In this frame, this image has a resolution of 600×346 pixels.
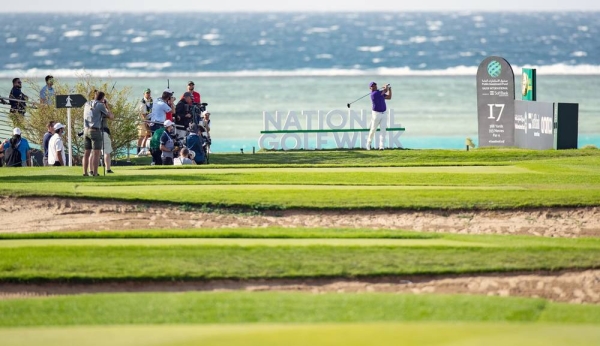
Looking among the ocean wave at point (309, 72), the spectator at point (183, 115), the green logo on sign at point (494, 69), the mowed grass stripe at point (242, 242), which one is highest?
the ocean wave at point (309, 72)

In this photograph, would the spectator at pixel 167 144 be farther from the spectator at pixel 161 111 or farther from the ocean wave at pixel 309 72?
the ocean wave at pixel 309 72

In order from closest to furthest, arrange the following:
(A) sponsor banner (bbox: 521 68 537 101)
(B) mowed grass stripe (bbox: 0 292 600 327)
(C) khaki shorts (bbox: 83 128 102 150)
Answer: (B) mowed grass stripe (bbox: 0 292 600 327)
(C) khaki shorts (bbox: 83 128 102 150)
(A) sponsor banner (bbox: 521 68 537 101)

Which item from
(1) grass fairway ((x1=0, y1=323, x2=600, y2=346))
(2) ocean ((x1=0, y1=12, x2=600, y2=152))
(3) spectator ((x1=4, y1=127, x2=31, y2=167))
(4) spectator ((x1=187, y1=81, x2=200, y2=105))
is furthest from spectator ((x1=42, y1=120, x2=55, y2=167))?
(1) grass fairway ((x1=0, y1=323, x2=600, y2=346))

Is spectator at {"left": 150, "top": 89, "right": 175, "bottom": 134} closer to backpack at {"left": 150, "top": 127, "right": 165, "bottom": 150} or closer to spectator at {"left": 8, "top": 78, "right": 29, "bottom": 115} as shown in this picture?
backpack at {"left": 150, "top": 127, "right": 165, "bottom": 150}

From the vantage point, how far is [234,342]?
11.5 metres

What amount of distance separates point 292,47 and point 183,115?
97.7 meters

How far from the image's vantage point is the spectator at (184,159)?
2605 centimetres

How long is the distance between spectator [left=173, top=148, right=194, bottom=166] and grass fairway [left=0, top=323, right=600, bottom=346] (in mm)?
14030

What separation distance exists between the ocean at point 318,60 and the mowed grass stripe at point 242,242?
25229 millimetres

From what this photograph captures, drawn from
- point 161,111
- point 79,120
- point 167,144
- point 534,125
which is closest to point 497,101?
point 534,125

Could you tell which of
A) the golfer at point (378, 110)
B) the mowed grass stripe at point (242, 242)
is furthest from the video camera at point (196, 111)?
the mowed grass stripe at point (242, 242)

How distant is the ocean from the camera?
58656 millimetres

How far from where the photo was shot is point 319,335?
38.8 feet

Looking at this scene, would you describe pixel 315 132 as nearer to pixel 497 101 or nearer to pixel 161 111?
pixel 497 101
